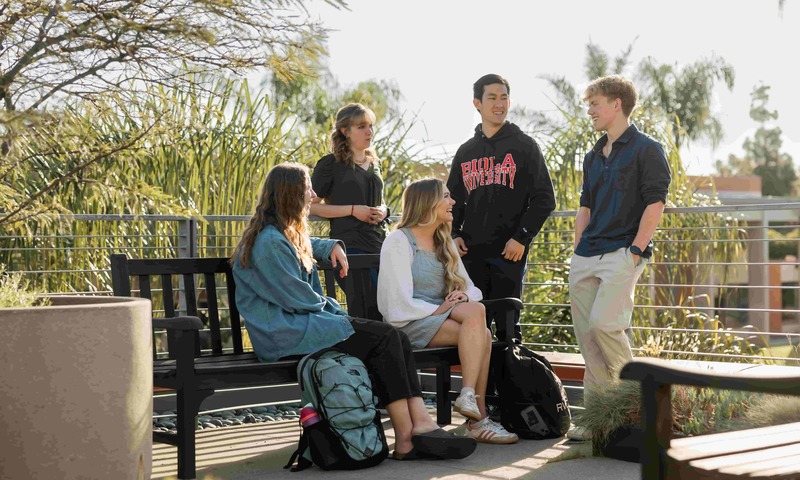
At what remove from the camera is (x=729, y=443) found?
2.93 metres

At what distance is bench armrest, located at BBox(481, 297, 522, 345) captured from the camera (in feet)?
19.6

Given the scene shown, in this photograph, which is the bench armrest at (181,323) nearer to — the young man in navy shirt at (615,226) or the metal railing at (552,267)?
the metal railing at (552,267)

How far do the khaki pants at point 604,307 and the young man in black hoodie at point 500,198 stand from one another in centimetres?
59

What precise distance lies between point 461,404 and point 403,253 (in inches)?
34.9

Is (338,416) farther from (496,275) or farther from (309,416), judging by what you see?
(496,275)

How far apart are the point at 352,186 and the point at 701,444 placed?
370 centimetres

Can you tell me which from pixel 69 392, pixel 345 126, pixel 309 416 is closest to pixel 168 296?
pixel 309 416

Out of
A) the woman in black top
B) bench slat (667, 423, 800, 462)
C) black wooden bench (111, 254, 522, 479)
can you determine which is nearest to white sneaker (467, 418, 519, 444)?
black wooden bench (111, 254, 522, 479)

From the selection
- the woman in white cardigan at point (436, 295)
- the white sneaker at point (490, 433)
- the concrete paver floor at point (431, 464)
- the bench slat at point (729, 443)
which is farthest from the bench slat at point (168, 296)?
the bench slat at point (729, 443)

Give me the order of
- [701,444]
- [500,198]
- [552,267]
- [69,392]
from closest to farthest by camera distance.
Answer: [701,444], [69,392], [500,198], [552,267]

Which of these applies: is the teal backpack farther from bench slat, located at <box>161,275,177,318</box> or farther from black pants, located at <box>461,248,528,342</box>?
black pants, located at <box>461,248,528,342</box>

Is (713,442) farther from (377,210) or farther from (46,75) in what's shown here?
(377,210)

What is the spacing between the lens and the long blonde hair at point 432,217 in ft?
19.1

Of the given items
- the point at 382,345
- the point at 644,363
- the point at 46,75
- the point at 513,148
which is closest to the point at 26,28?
the point at 46,75
